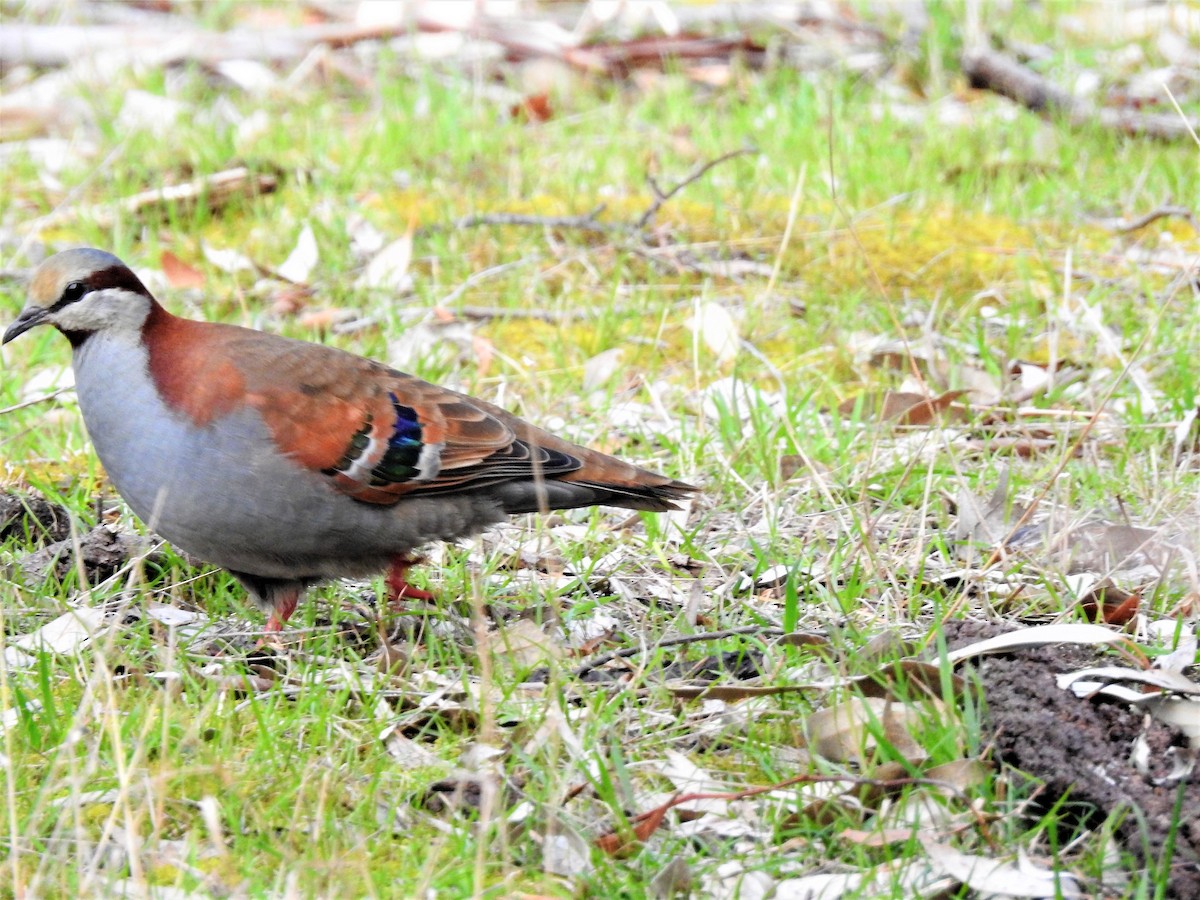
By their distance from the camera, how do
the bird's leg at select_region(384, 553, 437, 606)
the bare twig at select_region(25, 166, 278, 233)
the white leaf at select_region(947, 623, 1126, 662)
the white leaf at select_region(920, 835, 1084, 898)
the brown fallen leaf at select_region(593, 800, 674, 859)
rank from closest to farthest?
the white leaf at select_region(920, 835, 1084, 898), the brown fallen leaf at select_region(593, 800, 674, 859), the white leaf at select_region(947, 623, 1126, 662), the bird's leg at select_region(384, 553, 437, 606), the bare twig at select_region(25, 166, 278, 233)

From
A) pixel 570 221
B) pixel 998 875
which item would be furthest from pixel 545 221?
pixel 998 875

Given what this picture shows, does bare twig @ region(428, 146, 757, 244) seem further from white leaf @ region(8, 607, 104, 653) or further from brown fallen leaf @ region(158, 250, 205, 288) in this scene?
white leaf @ region(8, 607, 104, 653)

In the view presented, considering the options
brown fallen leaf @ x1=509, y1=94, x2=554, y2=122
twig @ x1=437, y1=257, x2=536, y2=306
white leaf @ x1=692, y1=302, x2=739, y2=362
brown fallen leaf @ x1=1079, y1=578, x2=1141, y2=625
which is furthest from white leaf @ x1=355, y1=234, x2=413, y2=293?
brown fallen leaf @ x1=1079, y1=578, x2=1141, y2=625

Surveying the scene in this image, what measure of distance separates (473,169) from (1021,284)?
251 centimetres

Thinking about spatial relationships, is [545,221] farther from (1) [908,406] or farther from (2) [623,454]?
(1) [908,406]

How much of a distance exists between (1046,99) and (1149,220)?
1.77 meters

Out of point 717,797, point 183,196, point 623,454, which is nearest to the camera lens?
point 717,797

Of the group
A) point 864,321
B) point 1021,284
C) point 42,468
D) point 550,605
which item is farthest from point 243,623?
point 1021,284

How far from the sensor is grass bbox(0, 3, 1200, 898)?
2.77 m

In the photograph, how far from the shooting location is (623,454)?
4773 mm

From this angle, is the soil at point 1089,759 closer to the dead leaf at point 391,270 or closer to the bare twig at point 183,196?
the dead leaf at point 391,270

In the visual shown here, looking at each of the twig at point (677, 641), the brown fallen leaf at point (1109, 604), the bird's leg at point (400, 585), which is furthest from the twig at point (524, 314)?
the brown fallen leaf at point (1109, 604)

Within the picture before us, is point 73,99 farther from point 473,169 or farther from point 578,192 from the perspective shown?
point 578,192

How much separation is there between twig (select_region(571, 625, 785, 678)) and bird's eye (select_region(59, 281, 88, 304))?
1576 mm
